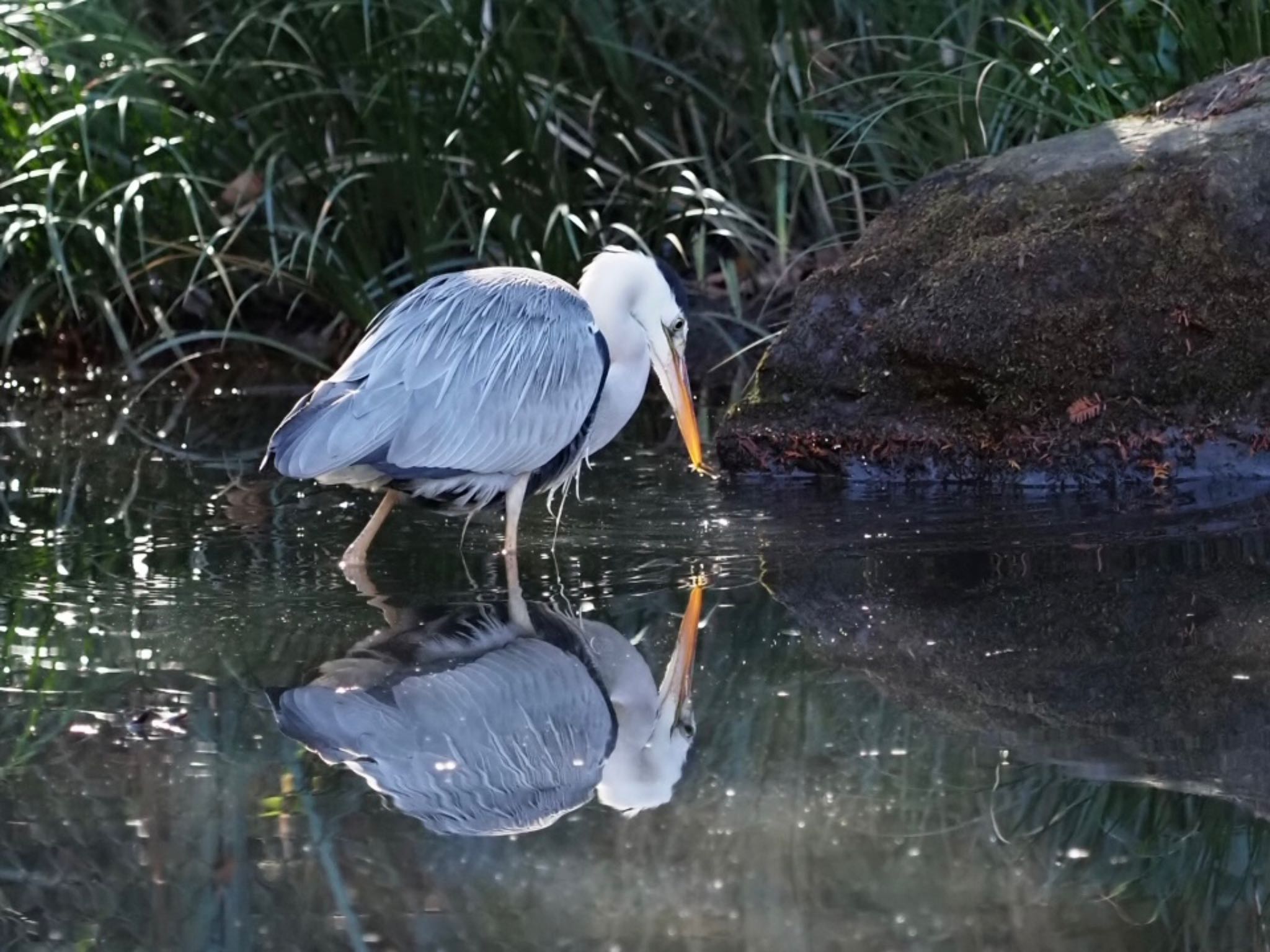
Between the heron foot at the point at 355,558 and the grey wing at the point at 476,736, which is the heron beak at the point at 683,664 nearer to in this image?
the grey wing at the point at 476,736

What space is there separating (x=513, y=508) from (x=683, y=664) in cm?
128

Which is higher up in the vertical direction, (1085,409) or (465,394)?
(465,394)

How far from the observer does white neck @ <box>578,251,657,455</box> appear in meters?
5.24

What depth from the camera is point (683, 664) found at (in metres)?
3.71

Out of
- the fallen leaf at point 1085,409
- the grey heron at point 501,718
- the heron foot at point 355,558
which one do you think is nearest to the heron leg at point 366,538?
the heron foot at point 355,558

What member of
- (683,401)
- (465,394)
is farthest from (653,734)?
(683,401)

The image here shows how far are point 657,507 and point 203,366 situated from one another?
3.85m

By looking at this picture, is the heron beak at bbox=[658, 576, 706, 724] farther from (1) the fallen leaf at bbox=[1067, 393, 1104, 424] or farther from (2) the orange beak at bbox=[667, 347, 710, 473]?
(1) the fallen leaf at bbox=[1067, 393, 1104, 424]

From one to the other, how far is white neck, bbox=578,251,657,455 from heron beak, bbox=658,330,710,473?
80 mm

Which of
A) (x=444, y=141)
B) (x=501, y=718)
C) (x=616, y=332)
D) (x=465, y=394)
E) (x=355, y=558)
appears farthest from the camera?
(x=444, y=141)

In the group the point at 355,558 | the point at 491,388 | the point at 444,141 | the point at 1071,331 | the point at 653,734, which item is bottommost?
the point at 1071,331

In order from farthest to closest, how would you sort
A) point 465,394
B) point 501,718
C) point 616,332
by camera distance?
point 616,332 < point 465,394 < point 501,718

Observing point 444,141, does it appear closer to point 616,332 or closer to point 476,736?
point 616,332

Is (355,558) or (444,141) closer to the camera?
(355,558)
